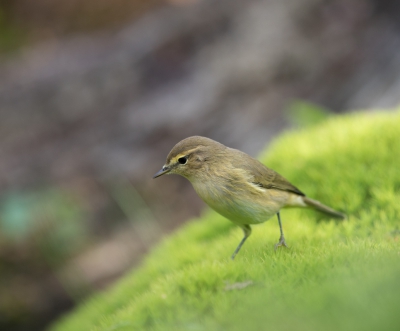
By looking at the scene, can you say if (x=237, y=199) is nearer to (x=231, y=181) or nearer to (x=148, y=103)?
(x=231, y=181)

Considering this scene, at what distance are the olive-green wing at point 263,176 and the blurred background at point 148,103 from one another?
4470 mm

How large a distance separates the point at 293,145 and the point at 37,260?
226 inches

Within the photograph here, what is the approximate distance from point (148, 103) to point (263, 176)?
6.41 metres

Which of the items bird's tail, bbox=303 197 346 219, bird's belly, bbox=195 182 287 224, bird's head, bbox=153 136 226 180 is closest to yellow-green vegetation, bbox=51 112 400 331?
bird's tail, bbox=303 197 346 219

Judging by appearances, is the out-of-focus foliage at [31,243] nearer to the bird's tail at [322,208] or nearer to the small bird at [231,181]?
the small bird at [231,181]

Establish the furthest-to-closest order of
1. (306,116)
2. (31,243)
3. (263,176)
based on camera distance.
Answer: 1. (31,243)
2. (306,116)
3. (263,176)

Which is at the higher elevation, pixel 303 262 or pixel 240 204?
pixel 240 204

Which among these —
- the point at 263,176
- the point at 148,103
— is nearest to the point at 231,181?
the point at 263,176

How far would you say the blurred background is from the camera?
8578 mm

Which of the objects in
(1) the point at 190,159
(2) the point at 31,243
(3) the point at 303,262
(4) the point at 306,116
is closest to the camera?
(3) the point at 303,262

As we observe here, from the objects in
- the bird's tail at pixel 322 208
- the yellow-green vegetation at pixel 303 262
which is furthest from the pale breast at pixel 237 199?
the bird's tail at pixel 322 208

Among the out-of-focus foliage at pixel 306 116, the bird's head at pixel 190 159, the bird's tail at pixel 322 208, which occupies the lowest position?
the bird's tail at pixel 322 208

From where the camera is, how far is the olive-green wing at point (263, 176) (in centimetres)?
410

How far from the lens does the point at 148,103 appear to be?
33.1ft
